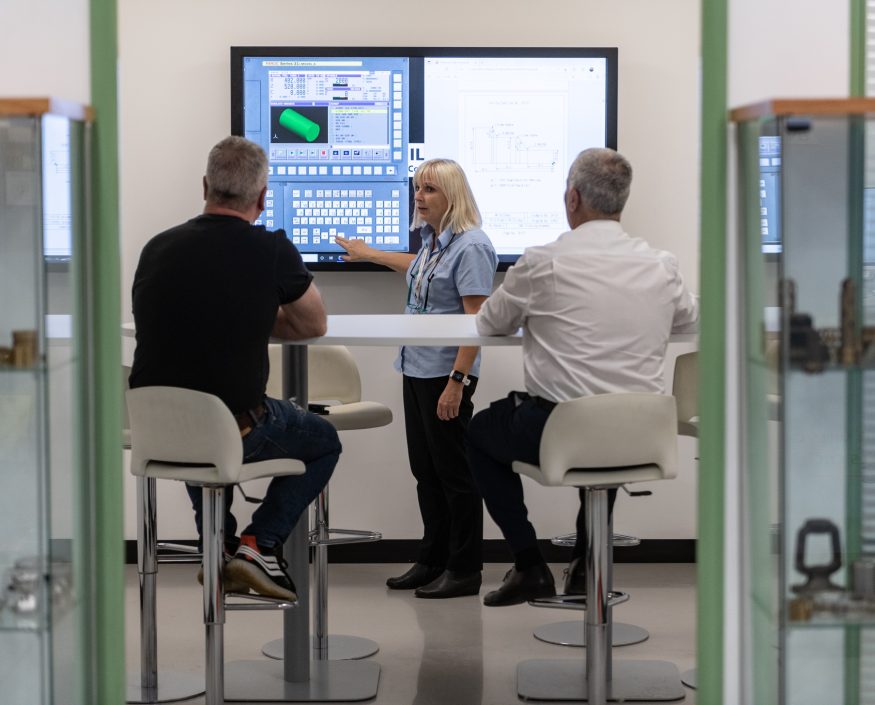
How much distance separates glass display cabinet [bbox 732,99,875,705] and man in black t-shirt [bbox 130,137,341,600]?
123 cm

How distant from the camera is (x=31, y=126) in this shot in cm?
227

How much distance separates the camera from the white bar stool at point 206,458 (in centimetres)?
296

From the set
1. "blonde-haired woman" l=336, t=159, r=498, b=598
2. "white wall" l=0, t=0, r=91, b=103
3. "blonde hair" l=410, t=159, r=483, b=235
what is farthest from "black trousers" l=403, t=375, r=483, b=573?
"white wall" l=0, t=0, r=91, b=103

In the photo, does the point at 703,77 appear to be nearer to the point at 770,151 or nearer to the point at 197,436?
the point at 770,151

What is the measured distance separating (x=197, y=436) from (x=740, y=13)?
1.50 m

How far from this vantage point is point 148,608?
365 centimetres

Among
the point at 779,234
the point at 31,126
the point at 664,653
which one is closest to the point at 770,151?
the point at 779,234

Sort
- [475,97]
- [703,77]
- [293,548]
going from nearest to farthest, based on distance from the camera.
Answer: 1. [703,77]
2. [293,548]
3. [475,97]

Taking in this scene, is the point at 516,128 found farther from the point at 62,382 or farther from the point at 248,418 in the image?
the point at 62,382

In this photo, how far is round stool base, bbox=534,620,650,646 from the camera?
419 cm

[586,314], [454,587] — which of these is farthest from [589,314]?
[454,587]

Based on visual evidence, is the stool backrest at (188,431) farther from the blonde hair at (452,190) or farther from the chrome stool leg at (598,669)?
the blonde hair at (452,190)

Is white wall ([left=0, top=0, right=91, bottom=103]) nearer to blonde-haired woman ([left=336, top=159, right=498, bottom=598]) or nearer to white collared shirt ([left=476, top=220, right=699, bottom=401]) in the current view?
white collared shirt ([left=476, top=220, right=699, bottom=401])

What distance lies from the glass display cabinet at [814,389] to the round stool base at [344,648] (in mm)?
1834
